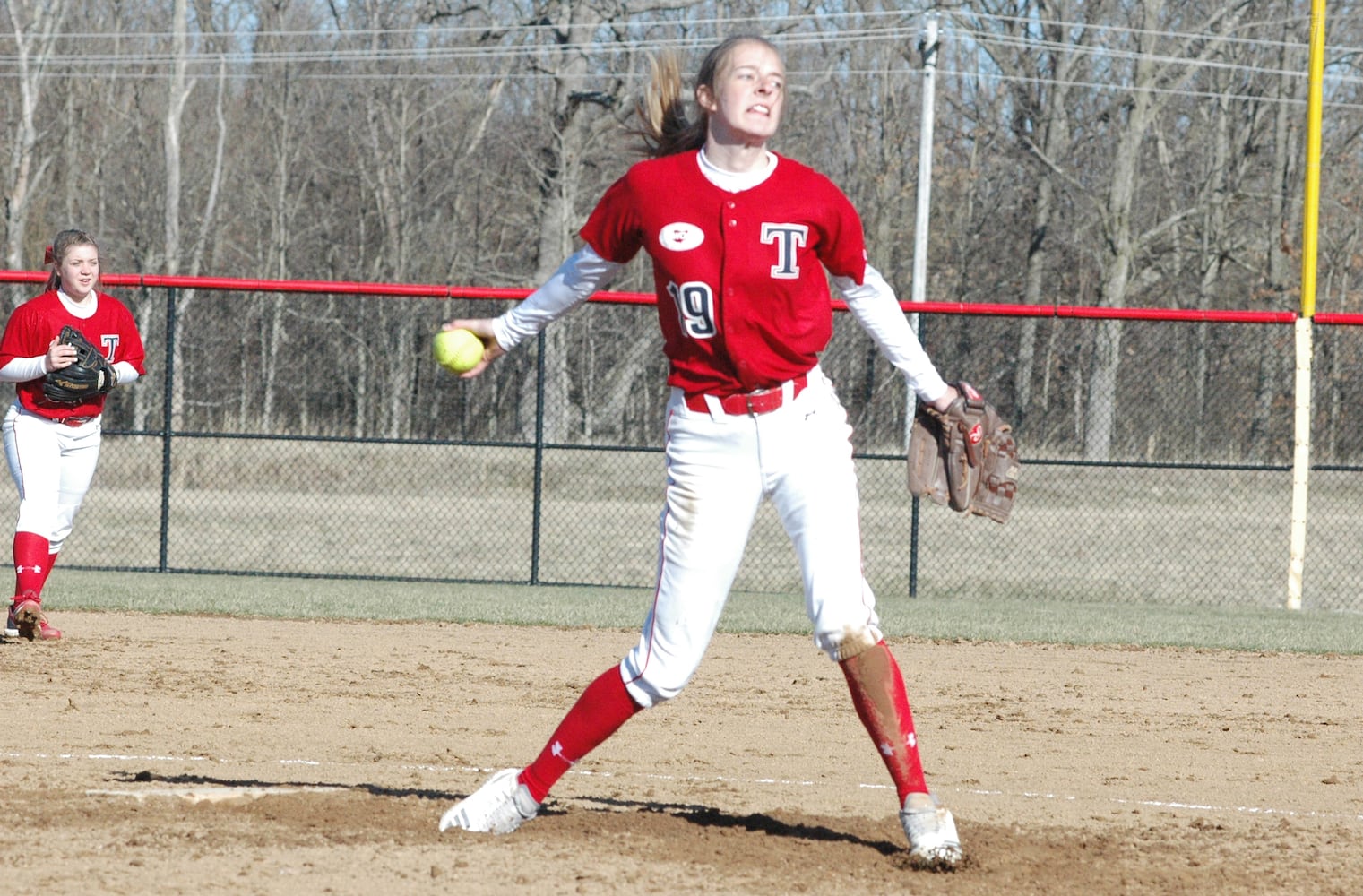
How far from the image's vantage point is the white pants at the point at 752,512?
13.5ft

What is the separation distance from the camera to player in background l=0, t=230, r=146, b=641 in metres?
7.81

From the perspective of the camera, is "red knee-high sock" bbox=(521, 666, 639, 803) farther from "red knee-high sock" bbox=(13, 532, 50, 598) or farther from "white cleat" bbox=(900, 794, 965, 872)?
"red knee-high sock" bbox=(13, 532, 50, 598)

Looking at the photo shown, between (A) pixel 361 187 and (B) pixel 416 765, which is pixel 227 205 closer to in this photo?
(A) pixel 361 187

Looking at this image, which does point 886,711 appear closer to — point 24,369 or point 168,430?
point 24,369

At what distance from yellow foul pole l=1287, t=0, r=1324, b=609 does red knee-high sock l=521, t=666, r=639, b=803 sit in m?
8.48

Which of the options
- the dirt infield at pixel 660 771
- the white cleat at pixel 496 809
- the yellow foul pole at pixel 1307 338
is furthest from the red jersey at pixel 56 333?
the yellow foul pole at pixel 1307 338

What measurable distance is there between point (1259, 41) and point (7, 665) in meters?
27.3

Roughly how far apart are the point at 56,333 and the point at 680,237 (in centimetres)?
485

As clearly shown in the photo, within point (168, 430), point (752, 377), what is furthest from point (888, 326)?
point (168, 430)

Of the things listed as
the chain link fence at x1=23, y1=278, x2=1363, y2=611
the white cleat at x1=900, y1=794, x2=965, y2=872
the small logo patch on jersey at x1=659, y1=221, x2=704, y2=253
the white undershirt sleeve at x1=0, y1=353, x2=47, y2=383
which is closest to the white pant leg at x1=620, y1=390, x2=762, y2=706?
the small logo patch on jersey at x1=659, y1=221, x2=704, y2=253

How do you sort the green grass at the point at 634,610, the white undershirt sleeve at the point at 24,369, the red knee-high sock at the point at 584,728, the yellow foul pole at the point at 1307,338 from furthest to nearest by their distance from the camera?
the yellow foul pole at the point at 1307,338, the green grass at the point at 634,610, the white undershirt sleeve at the point at 24,369, the red knee-high sock at the point at 584,728

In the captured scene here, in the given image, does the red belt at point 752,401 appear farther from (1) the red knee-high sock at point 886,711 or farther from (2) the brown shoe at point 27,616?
(2) the brown shoe at point 27,616

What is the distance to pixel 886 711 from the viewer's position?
426cm

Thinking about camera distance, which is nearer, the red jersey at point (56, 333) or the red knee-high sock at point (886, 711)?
the red knee-high sock at point (886, 711)
